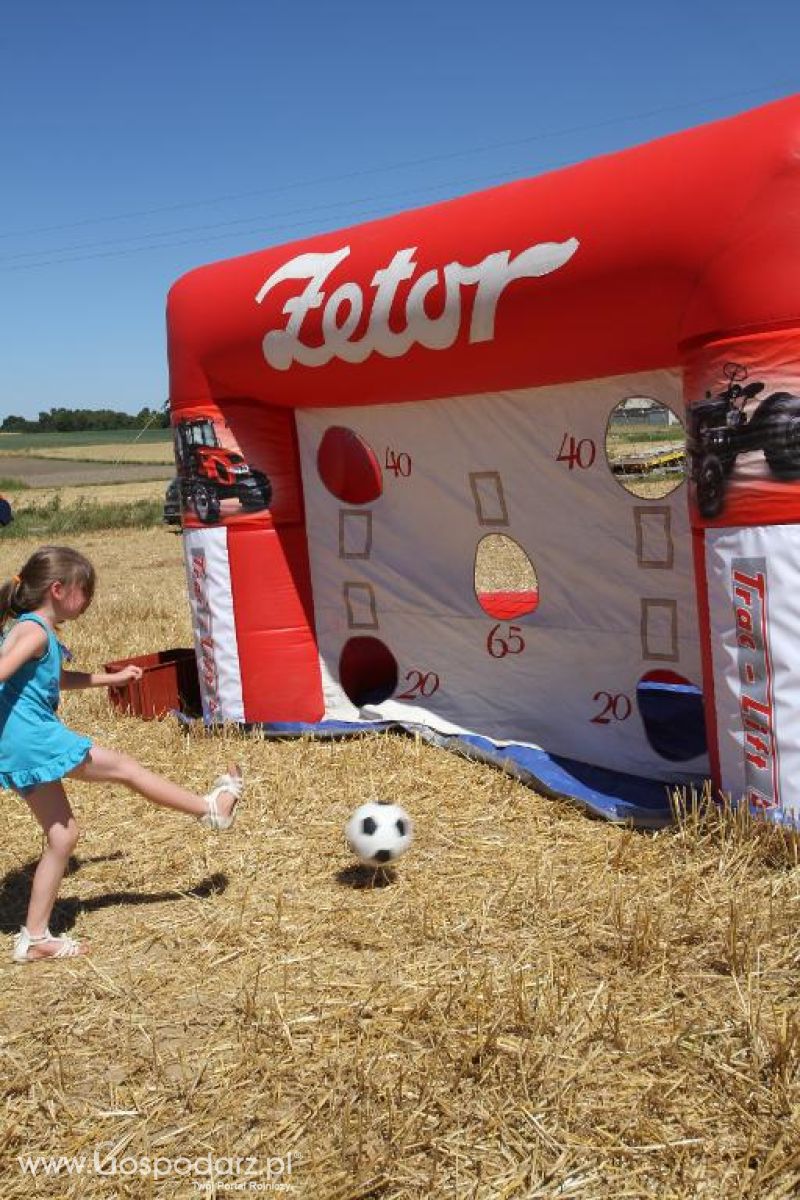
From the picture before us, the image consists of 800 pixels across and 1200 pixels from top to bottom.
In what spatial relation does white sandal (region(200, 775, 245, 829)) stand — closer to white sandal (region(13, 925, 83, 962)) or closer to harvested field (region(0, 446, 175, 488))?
white sandal (region(13, 925, 83, 962))

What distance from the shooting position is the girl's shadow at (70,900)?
410 centimetres

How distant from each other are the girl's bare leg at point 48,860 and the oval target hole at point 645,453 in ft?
8.17

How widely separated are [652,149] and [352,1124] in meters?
3.44

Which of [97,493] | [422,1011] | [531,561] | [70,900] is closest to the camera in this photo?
[422,1011]

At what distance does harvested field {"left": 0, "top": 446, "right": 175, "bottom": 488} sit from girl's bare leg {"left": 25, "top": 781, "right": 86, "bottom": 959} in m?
33.2

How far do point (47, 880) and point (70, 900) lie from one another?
59cm

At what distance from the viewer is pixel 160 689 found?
6.98 meters

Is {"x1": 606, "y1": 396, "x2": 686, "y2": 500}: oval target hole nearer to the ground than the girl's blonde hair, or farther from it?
farther from it

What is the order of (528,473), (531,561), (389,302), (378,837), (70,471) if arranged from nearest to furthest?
(378,837) < (389,302) < (528,473) < (531,561) < (70,471)

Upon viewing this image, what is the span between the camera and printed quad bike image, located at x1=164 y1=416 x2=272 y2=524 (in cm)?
627

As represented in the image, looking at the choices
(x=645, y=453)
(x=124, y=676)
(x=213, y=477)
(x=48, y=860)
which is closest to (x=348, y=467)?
(x=213, y=477)

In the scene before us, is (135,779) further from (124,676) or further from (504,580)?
(504,580)

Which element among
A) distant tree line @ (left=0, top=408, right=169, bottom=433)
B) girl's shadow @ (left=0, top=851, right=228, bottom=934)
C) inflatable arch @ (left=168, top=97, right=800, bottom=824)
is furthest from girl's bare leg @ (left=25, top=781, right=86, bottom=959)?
distant tree line @ (left=0, top=408, right=169, bottom=433)

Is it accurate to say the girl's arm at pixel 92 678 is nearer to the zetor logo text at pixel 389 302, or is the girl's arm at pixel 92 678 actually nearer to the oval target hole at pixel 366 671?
the zetor logo text at pixel 389 302
